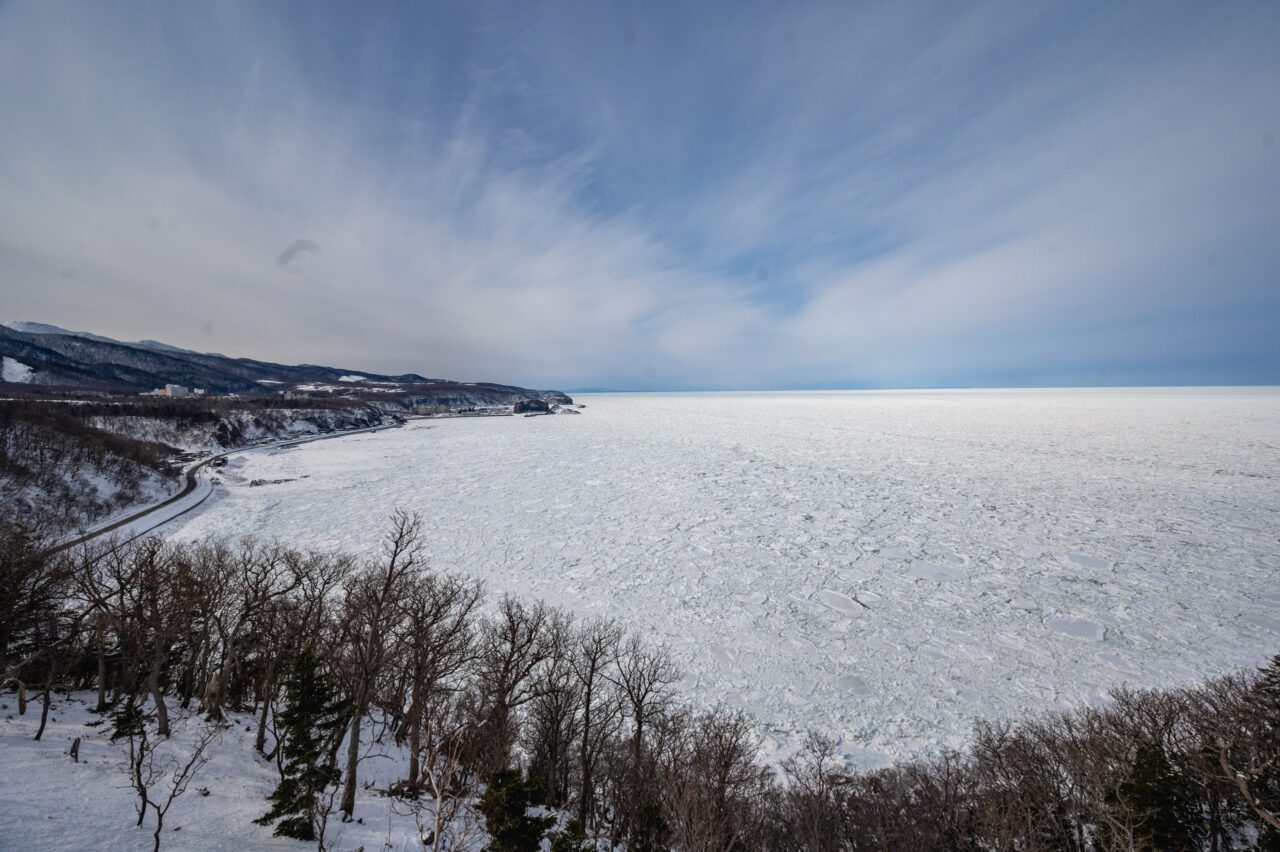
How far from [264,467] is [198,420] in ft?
120

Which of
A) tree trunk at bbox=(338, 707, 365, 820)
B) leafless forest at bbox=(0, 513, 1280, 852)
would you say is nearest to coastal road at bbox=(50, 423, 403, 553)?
leafless forest at bbox=(0, 513, 1280, 852)

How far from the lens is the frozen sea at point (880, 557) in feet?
50.4

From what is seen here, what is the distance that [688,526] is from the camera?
29.7 m

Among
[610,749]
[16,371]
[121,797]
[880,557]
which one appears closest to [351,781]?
[121,797]

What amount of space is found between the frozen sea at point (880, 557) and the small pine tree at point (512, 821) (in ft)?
25.9

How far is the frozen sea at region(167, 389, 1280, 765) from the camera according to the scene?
605 inches

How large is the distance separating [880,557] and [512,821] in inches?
846

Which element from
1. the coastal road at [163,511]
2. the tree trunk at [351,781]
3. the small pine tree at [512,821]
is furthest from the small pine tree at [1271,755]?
the coastal road at [163,511]

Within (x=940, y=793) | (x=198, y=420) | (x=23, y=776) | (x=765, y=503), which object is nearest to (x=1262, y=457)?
(x=765, y=503)

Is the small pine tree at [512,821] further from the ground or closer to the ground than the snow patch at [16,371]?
closer to the ground

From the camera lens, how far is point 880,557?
24.4 m

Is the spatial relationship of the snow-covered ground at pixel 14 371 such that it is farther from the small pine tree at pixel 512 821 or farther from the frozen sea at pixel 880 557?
the small pine tree at pixel 512 821

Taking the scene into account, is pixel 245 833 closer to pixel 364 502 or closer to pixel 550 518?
pixel 550 518

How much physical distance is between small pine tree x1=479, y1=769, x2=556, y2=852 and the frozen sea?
7903 millimetres
